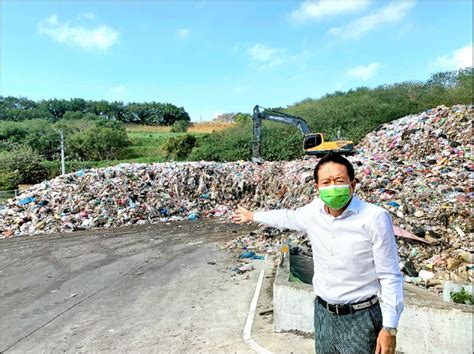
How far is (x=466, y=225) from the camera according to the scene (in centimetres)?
659

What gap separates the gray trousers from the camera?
1.86m

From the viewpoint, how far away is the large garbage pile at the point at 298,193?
6539 mm

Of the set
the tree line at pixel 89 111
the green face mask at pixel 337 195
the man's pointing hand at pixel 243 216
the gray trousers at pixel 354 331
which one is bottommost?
the gray trousers at pixel 354 331

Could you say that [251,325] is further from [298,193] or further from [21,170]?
[21,170]

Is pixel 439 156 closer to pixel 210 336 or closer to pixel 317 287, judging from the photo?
pixel 210 336

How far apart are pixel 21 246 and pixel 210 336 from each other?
7.32 m

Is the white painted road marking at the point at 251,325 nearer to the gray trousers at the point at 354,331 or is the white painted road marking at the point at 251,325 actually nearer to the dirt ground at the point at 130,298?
the dirt ground at the point at 130,298

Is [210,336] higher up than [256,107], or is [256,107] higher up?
[256,107]

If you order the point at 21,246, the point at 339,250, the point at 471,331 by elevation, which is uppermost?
the point at 339,250

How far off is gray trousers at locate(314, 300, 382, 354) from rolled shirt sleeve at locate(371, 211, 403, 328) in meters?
0.10

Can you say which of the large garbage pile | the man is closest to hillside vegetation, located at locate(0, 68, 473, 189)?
the large garbage pile

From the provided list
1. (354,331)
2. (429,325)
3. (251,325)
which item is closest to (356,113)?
(251,325)

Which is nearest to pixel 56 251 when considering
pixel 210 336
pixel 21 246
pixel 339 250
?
pixel 21 246

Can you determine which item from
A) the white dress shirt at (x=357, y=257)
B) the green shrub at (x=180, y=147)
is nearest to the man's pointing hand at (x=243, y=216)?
the white dress shirt at (x=357, y=257)
